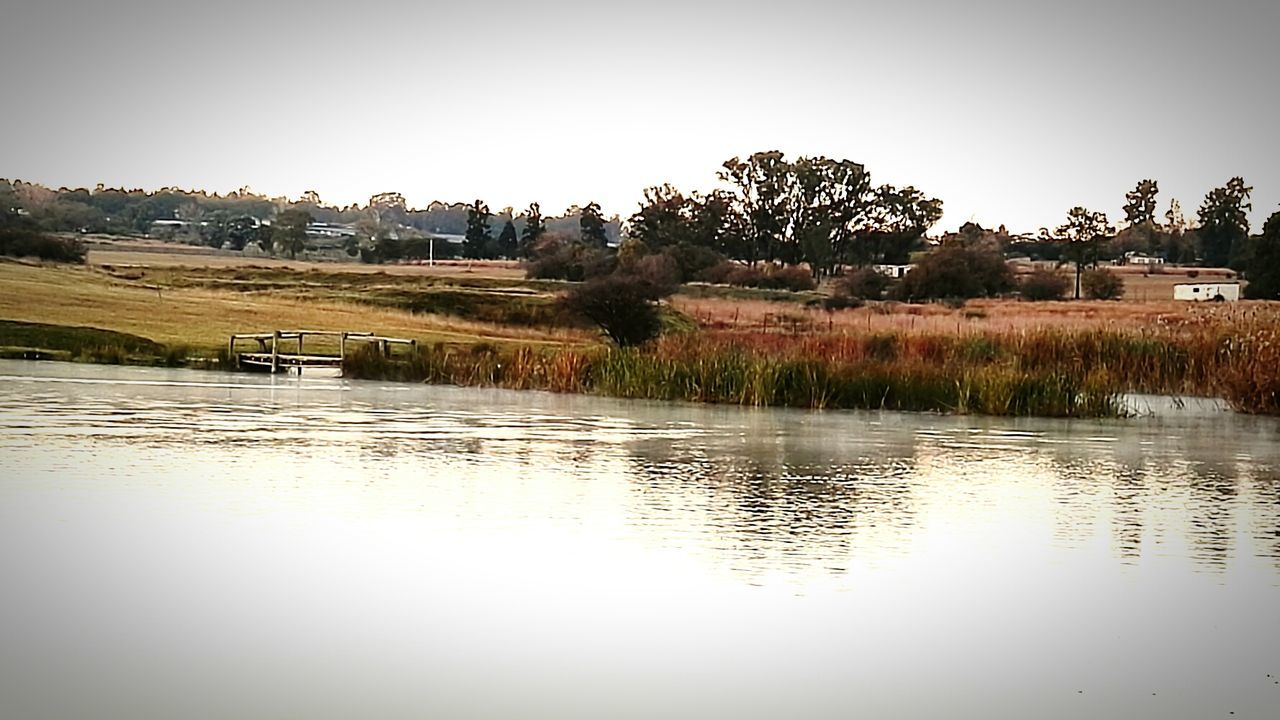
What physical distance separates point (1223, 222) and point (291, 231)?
5177 cm

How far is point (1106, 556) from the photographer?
10234 millimetres

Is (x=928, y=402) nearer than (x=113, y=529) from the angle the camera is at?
No

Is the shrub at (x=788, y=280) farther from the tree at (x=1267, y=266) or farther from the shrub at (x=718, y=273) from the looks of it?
the tree at (x=1267, y=266)

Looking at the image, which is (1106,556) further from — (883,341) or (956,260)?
(956,260)

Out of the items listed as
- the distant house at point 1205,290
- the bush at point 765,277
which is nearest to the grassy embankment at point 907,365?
the distant house at point 1205,290

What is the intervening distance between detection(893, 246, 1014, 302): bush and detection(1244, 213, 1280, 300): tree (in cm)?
1163

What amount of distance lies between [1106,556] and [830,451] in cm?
642

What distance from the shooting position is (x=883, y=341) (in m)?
29.4

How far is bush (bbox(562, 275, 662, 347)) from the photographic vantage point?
Answer: 47.4 meters

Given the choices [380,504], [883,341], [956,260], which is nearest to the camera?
[380,504]

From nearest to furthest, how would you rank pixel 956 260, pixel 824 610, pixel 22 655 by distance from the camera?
pixel 22 655 < pixel 824 610 < pixel 956 260

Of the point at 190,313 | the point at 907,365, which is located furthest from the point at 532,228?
the point at 907,365

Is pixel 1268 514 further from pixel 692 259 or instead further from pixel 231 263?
pixel 692 259

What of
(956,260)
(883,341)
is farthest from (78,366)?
(956,260)
